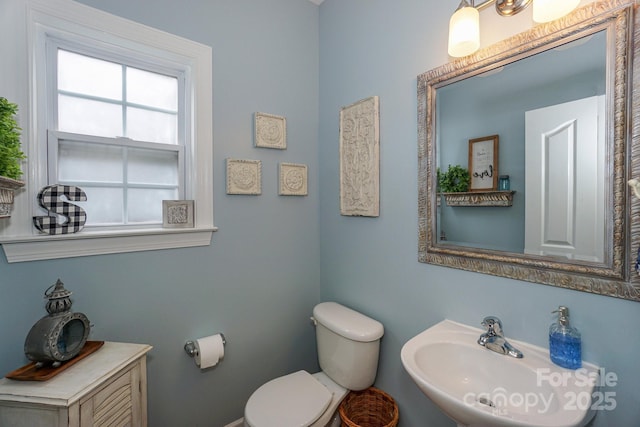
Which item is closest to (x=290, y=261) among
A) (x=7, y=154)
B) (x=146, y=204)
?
(x=146, y=204)

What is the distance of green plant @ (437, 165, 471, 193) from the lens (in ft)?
3.93

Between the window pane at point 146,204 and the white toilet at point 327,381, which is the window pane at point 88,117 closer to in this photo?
the window pane at point 146,204

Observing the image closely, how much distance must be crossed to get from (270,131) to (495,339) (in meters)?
1.51

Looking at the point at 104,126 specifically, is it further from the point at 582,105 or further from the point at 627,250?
the point at 627,250

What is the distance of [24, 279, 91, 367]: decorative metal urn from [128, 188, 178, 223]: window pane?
451 mm

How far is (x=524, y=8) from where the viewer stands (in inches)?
38.4

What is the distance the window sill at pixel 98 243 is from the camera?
1.12 metres

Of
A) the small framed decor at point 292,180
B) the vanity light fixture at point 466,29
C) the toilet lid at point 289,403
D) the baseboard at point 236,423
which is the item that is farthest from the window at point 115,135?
the vanity light fixture at point 466,29

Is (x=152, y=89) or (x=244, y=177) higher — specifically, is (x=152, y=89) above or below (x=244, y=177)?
Result: above

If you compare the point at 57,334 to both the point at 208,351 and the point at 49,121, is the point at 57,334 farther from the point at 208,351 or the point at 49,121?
the point at 49,121

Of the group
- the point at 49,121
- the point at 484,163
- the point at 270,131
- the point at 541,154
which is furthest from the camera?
the point at 270,131

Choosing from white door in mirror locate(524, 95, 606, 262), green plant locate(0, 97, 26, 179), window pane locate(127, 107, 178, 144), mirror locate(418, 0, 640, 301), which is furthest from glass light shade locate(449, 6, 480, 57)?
green plant locate(0, 97, 26, 179)

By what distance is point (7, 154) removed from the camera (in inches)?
36.7

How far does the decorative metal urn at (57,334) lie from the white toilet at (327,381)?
0.74m
